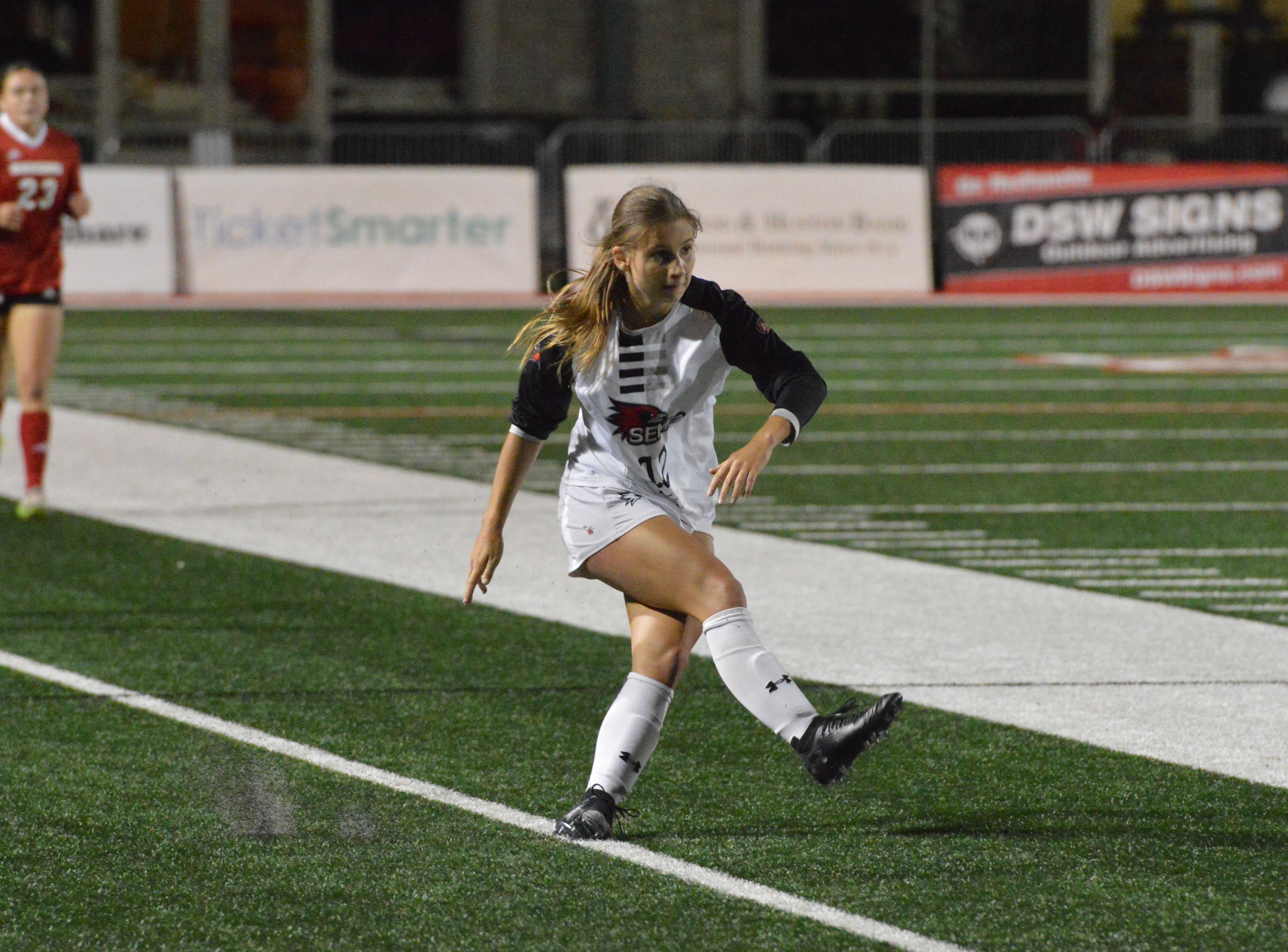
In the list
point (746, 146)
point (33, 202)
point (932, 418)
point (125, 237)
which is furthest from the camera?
point (746, 146)

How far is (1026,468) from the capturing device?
11.4m

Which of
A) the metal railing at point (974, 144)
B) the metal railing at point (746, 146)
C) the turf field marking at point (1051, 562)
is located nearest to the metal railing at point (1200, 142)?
the metal railing at point (746, 146)

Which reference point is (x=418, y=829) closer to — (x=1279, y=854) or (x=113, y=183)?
(x=1279, y=854)

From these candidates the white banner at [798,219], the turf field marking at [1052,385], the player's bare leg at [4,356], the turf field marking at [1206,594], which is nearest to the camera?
the turf field marking at [1206,594]

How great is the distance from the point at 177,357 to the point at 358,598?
33.9 ft

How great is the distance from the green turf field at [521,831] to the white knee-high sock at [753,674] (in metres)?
0.31

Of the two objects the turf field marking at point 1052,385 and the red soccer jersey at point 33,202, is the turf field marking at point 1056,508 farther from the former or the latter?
the turf field marking at point 1052,385

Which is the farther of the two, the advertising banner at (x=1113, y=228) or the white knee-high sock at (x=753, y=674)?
the advertising banner at (x=1113, y=228)

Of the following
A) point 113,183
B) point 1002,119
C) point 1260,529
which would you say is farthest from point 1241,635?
point 1002,119

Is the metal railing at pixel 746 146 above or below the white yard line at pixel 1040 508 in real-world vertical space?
above

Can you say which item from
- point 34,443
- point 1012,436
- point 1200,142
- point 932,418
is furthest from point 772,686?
point 1200,142

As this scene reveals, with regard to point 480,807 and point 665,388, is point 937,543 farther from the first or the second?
point 665,388

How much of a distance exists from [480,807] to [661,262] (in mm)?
1410

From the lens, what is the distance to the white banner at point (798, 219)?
2320 centimetres
